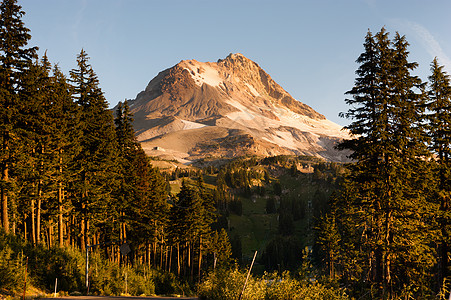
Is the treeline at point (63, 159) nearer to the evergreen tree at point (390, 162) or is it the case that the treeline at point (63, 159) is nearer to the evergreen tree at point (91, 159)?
the evergreen tree at point (91, 159)

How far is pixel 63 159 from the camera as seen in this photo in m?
29.3

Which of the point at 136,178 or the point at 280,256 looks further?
the point at 280,256

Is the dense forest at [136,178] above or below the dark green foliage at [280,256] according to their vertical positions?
above

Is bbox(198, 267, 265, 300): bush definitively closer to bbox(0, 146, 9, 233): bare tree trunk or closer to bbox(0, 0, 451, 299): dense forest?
bbox(0, 0, 451, 299): dense forest

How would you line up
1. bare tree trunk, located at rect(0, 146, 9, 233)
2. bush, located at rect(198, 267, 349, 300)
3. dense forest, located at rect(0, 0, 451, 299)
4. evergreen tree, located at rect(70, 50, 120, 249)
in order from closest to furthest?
bush, located at rect(198, 267, 349, 300)
dense forest, located at rect(0, 0, 451, 299)
bare tree trunk, located at rect(0, 146, 9, 233)
evergreen tree, located at rect(70, 50, 120, 249)

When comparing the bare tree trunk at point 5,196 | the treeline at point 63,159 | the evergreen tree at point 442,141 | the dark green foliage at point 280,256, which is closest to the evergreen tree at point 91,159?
the treeline at point 63,159

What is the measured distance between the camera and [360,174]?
22359 mm

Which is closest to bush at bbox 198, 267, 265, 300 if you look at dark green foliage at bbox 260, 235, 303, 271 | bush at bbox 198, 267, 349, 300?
bush at bbox 198, 267, 349, 300

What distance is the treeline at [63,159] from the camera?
25.7 m

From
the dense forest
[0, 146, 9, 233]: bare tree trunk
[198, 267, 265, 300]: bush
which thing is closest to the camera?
[198, 267, 265, 300]: bush

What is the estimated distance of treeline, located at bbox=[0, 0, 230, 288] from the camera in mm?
25672

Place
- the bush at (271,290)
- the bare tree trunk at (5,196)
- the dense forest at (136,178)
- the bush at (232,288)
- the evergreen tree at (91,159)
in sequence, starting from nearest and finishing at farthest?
the bush at (232,288) → the bush at (271,290) → the dense forest at (136,178) → the bare tree trunk at (5,196) → the evergreen tree at (91,159)

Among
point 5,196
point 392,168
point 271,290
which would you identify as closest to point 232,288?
point 271,290

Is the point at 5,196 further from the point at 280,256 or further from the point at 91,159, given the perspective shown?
the point at 280,256
